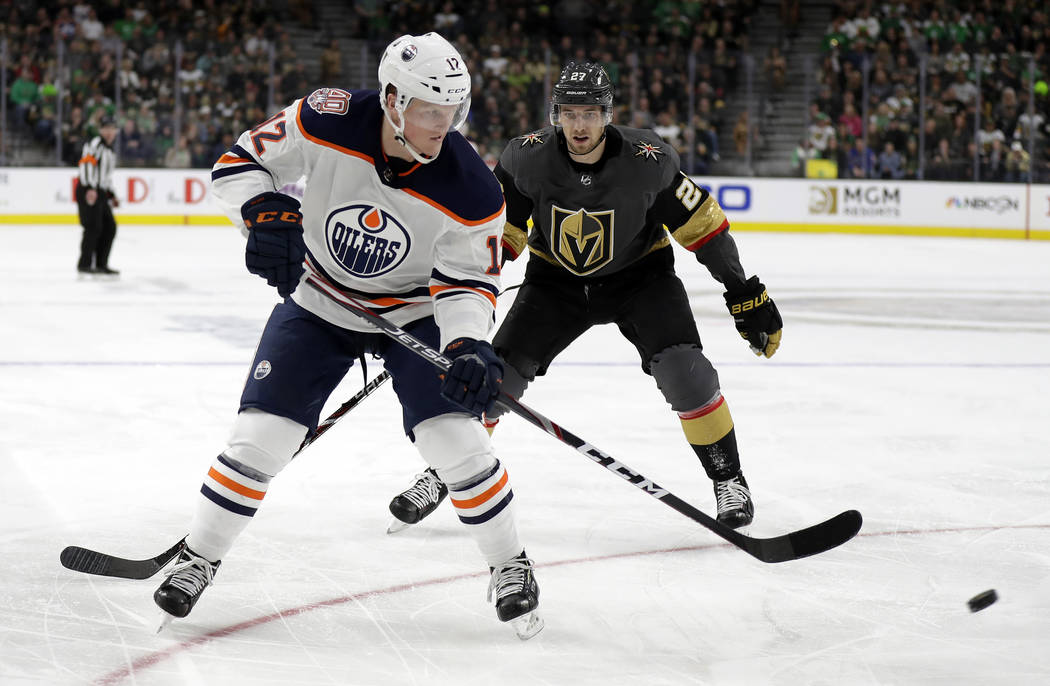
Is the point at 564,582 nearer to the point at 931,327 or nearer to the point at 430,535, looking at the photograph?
the point at 430,535

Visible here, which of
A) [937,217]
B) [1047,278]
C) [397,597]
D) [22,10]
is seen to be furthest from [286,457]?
[22,10]

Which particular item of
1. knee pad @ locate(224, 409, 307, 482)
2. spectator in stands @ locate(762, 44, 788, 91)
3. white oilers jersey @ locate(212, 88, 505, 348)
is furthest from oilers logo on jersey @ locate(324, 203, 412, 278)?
spectator in stands @ locate(762, 44, 788, 91)

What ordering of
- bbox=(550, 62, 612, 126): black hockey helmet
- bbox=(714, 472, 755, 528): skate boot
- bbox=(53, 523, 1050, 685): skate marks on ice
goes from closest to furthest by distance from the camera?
bbox=(53, 523, 1050, 685): skate marks on ice < bbox=(550, 62, 612, 126): black hockey helmet < bbox=(714, 472, 755, 528): skate boot

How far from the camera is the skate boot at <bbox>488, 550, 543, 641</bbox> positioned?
2.35 meters

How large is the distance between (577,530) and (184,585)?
1087 mm

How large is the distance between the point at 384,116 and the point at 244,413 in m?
0.63

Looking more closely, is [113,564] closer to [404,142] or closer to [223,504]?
[223,504]

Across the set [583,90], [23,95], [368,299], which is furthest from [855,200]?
[368,299]

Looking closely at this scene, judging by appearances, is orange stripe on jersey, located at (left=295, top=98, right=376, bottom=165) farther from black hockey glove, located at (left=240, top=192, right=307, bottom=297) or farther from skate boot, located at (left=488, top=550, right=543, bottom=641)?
skate boot, located at (left=488, top=550, right=543, bottom=641)

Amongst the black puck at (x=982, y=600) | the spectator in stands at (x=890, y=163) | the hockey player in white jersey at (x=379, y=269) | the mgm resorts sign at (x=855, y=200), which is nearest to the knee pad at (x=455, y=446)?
the hockey player in white jersey at (x=379, y=269)

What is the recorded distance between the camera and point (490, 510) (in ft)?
7.80

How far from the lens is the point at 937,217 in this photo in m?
13.4

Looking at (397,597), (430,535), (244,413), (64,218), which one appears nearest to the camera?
(244,413)

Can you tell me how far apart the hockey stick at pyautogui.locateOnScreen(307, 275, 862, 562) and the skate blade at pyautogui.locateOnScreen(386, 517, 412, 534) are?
1.94 ft
